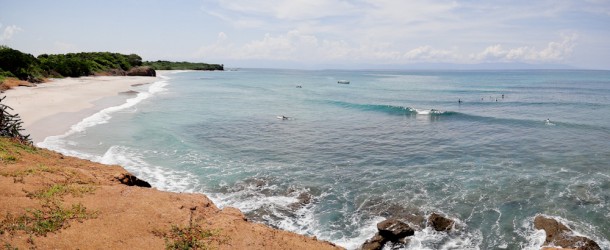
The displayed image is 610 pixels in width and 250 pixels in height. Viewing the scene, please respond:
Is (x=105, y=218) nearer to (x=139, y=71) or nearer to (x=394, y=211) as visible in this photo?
(x=394, y=211)

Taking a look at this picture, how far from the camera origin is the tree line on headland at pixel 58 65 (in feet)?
201

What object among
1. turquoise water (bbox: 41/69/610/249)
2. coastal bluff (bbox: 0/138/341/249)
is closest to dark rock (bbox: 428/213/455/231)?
turquoise water (bbox: 41/69/610/249)

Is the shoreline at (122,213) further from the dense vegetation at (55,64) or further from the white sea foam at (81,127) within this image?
the dense vegetation at (55,64)

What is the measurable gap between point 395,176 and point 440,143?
11.0 meters

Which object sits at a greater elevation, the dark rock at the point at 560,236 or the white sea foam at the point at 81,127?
the white sea foam at the point at 81,127

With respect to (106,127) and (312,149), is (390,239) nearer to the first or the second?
(312,149)

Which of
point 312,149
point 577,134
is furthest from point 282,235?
point 577,134

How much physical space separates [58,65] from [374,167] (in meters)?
86.1

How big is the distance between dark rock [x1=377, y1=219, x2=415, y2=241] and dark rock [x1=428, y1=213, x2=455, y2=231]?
4.53ft

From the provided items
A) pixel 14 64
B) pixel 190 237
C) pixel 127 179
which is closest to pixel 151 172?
pixel 127 179

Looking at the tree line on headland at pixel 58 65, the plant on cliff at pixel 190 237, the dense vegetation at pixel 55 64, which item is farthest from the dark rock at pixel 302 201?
the dense vegetation at pixel 55 64

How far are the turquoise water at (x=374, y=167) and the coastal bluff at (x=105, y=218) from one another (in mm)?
4046

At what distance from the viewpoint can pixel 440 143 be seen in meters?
30.8

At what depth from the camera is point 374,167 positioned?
2350cm
